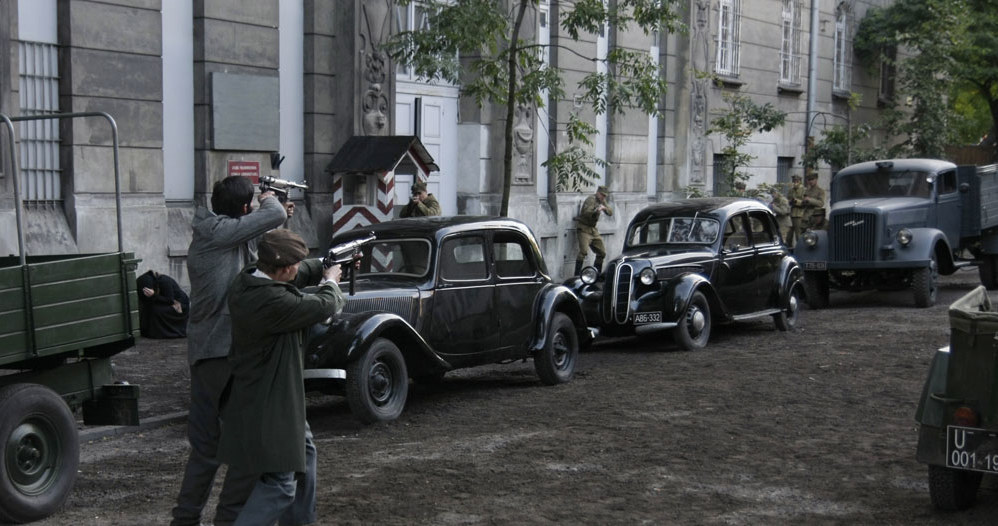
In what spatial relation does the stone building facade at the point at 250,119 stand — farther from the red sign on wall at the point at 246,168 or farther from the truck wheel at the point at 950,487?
the truck wheel at the point at 950,487

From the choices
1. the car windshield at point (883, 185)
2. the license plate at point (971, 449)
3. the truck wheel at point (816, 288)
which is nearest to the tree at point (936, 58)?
the car windshield at point (883, 185)

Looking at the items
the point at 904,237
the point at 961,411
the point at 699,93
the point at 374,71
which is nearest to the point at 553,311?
the point at 961,411

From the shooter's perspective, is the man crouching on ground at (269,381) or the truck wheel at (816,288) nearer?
the man crouching on ground at (269,381)

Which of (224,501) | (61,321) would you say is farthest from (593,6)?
(224,501)

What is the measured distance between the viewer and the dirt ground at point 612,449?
264 inches

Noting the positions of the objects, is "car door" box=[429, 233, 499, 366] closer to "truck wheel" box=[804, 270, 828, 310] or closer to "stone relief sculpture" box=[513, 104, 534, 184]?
"truck wheel" box=[804, 270, 828, 310]

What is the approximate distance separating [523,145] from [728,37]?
29.3 ft

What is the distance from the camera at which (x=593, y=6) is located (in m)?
15.1

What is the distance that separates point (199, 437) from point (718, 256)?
909 centimetres

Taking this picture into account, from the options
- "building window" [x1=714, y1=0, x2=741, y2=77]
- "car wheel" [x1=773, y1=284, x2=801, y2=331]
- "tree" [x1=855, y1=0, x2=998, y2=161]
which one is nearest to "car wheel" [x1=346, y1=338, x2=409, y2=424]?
"car wheel" [x1=773, y1=284, x2=801, y2=331]

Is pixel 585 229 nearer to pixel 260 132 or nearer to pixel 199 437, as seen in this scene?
pixel 260 132

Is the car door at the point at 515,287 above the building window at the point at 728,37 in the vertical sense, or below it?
below

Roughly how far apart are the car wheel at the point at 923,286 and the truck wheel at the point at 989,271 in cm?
314

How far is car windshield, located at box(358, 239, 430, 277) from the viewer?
9984 millimetres
